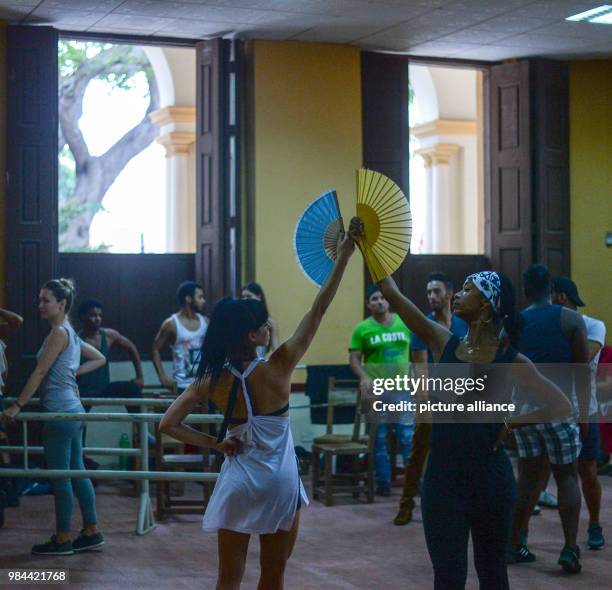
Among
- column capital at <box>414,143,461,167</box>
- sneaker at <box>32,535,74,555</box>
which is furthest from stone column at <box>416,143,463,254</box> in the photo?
sneaker at <box>32,535,74,555</box>

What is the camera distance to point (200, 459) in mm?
7727

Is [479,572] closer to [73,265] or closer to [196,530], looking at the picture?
[196,530]

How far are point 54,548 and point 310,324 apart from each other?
305cm

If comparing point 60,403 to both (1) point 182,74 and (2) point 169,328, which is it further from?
(1) point 182,74

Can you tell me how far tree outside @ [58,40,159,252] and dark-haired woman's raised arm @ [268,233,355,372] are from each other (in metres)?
15.8

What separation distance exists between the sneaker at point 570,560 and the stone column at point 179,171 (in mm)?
8345

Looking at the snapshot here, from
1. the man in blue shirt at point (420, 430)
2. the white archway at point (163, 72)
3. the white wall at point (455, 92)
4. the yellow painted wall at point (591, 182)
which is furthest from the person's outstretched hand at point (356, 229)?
the white wall at point (455, 92)

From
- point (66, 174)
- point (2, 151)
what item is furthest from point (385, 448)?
point (66, 174)

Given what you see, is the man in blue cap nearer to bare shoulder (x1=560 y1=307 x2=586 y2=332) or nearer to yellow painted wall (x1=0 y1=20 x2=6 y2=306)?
bare shoulder (x1=560 y1=307 x2=586 y2=332)

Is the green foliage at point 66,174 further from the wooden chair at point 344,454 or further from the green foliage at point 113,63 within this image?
the wooden chair at point 344,454

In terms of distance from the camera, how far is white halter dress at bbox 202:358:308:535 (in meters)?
3.65

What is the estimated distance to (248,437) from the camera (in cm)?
370

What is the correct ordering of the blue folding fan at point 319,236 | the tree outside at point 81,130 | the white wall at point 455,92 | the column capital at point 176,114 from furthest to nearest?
the tree outside at point 81,130, the white wall at point 455,92, the column capital at point 176,114, the blue folding fan at point 319,236

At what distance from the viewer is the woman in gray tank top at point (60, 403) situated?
610 centimetres
